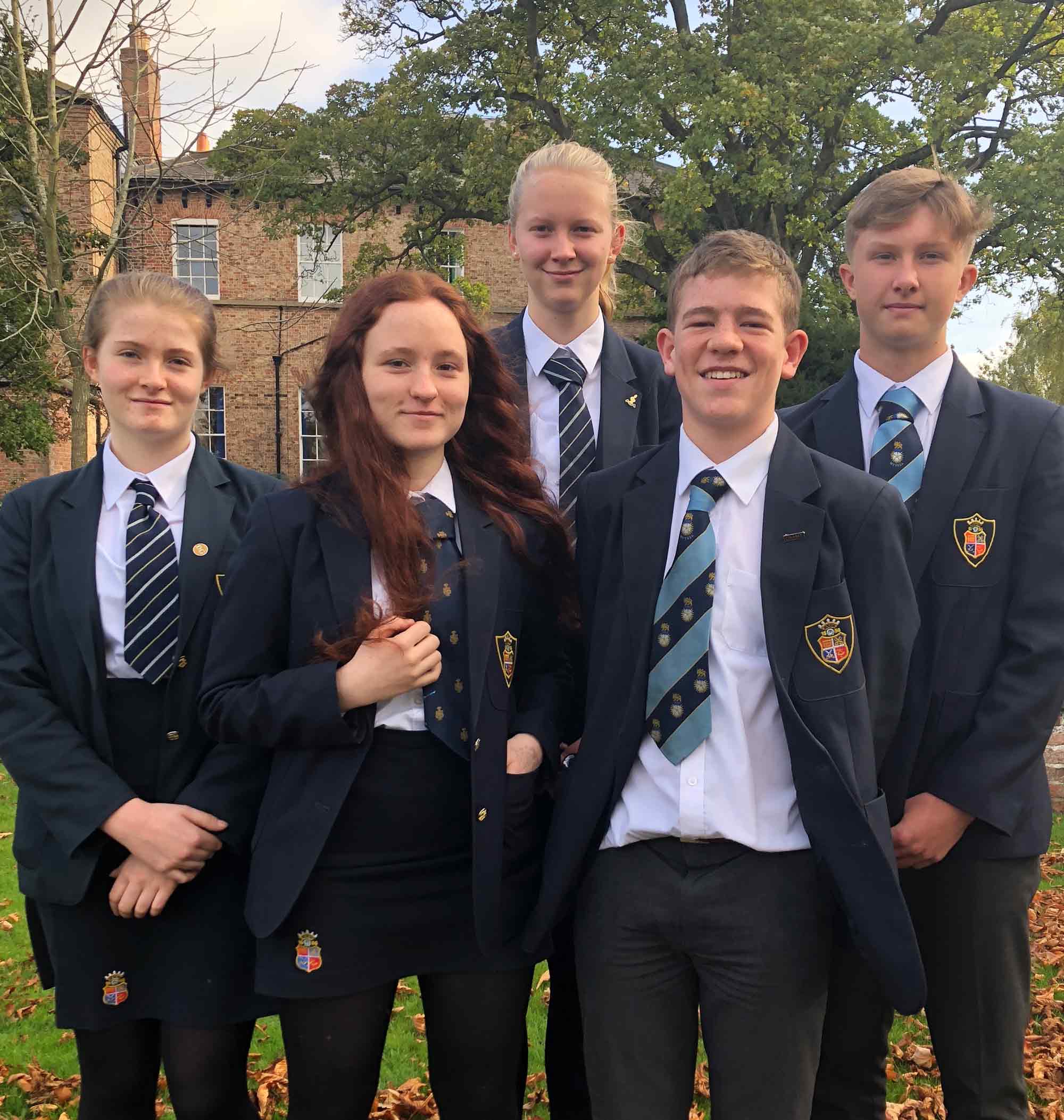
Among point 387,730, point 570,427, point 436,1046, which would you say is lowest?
point 436,1046

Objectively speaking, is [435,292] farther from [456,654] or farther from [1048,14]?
[1048,14]

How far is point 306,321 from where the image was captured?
30.0m

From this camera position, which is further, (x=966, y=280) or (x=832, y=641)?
(x=966, y=280)

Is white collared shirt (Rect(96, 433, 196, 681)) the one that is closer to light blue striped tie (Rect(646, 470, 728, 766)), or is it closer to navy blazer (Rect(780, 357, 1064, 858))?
light blue striped tie (Rect(646, 470, 728, 766))

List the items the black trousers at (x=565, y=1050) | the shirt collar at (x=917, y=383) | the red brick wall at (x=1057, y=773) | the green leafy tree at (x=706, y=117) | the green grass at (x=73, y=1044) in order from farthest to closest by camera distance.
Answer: the green leafy tree at (x=706, y=117), the red brick wall at (x=1057, y=773), the green grass at (x=73, y=1044), the black trousers at (x=565, y=1050), the shirt collar at (x=917, y=383)

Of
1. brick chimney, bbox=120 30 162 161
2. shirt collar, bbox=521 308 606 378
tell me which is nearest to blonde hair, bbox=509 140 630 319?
shirt collar, bbox=521 308 606 378

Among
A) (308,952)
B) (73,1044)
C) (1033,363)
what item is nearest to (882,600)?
(308,952)

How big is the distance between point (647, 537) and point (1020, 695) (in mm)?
1009

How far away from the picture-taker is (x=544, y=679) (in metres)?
2.67

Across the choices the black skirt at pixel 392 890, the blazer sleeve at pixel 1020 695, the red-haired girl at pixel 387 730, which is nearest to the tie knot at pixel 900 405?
the blazer sleeve at pixel 1020 695

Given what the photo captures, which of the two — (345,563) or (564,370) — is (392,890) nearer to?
(345,563)

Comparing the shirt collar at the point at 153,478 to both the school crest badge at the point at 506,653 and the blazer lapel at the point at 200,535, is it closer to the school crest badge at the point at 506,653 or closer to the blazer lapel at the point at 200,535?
the blazer lapel at the point at 200,535

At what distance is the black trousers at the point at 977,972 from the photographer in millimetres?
2596

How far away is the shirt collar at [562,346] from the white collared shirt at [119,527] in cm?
107
